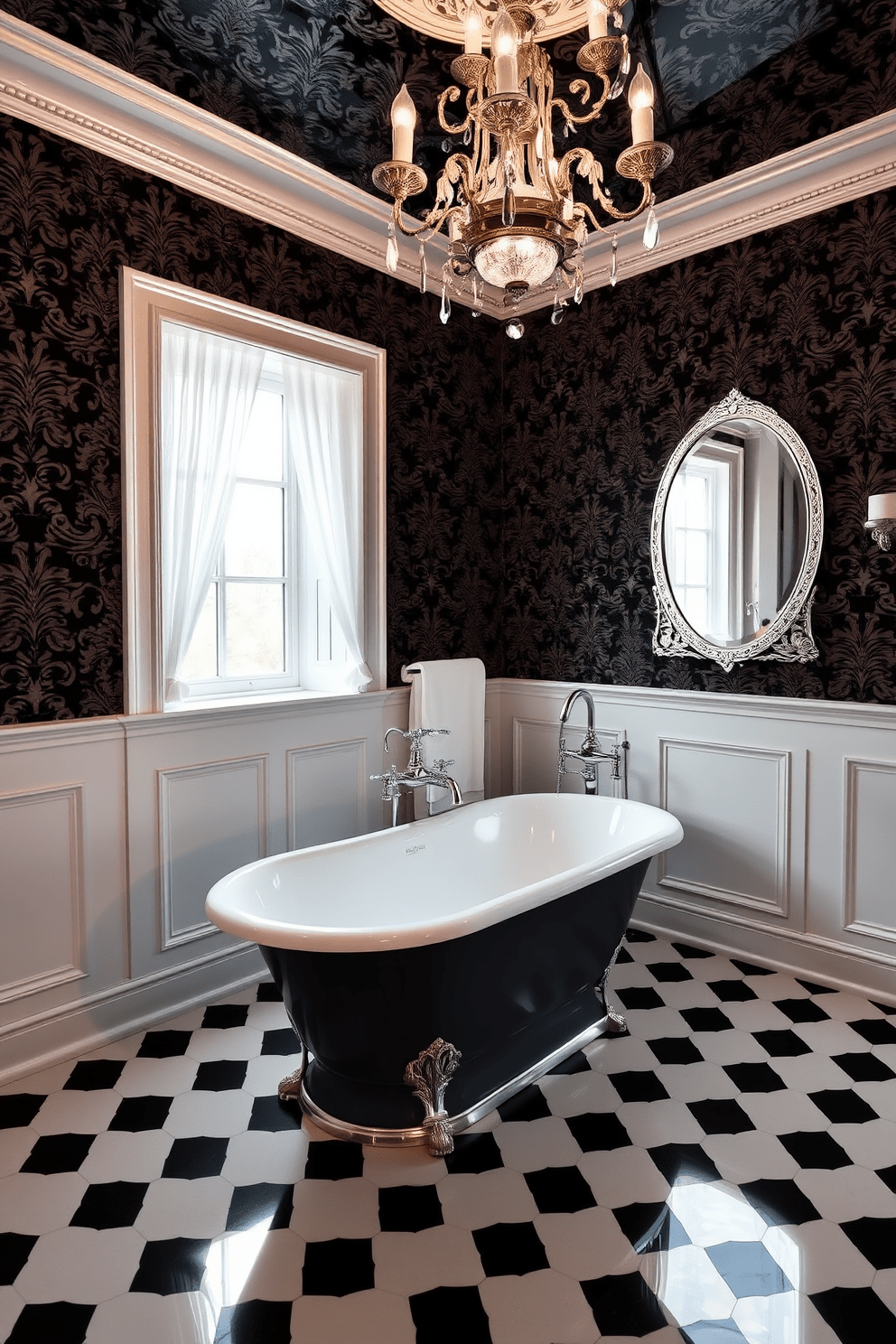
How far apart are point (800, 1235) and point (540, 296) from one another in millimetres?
3325

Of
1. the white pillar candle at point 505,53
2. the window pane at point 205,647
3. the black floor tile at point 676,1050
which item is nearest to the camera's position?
the white pillar candle at point 505,53

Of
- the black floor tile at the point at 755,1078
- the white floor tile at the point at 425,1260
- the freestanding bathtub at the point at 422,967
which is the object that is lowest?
the white floor tile at the point at 425,1260

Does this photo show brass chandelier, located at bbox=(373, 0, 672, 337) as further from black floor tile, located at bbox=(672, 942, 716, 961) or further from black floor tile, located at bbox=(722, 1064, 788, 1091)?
black floor tile, located at bbox=(672, 942, 716, 961)

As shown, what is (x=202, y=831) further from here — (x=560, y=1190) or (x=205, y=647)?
(x=560, y=1190)

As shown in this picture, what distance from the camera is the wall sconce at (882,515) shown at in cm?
238

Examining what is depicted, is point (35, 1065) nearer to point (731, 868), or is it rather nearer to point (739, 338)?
point (731, 868)

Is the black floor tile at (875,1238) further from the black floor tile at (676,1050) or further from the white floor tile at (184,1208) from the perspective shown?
the white floor tile at (184,1208)

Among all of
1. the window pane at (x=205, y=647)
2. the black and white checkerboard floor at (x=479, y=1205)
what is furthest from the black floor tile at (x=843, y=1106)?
the window pane at (x=205, y=647)

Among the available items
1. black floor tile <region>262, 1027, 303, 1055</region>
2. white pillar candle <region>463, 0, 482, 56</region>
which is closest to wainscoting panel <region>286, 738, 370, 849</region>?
black floor tile <region>262, 1027, 303, 1055</region>

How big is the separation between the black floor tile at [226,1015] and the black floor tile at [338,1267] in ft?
3.20

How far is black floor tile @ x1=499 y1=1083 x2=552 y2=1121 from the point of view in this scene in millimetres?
2018

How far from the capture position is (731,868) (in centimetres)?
299

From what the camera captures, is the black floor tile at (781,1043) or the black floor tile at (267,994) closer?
the black floor tile at (781,1043)

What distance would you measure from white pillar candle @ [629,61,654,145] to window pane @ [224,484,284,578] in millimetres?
1867
